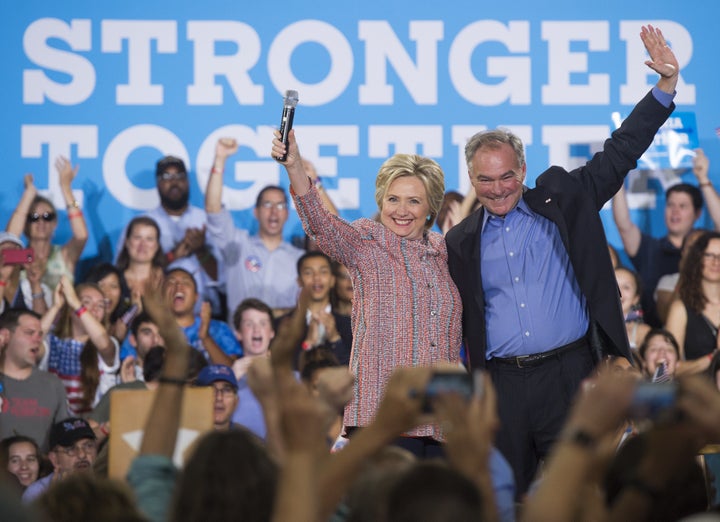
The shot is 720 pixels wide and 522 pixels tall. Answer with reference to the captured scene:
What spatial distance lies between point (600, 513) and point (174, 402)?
0.84m

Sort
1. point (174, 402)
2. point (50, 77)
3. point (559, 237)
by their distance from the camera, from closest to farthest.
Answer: point (174, 402) → point (559, 237) → point (50, 77)

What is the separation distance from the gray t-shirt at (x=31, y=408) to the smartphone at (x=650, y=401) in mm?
4576

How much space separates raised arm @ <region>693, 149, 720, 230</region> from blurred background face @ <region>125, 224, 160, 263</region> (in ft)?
10.8

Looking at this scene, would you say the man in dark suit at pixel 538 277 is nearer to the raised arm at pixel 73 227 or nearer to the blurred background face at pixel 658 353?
the blurred background face at pixel 658 353

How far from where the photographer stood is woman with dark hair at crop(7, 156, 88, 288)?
22.0 feet

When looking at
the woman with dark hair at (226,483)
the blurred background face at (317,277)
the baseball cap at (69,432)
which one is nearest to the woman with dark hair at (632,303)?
the blurred background face at (317,277)

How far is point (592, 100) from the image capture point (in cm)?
708

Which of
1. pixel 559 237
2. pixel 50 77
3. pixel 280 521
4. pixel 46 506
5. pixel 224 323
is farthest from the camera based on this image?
pixel 50 77

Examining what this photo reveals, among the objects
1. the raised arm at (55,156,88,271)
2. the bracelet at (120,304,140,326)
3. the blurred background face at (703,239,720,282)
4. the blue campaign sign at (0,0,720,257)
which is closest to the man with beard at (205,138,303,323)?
the blue campaign sign at (0,0,720,257)

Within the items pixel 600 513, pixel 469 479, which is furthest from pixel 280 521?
pixel 600 513

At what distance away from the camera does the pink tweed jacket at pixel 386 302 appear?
11.0ft

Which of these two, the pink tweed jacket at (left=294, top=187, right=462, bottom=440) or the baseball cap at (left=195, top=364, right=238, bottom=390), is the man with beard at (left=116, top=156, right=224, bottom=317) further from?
the pink tweed jacket at (left=294, top=187, right=462, bottom=440)

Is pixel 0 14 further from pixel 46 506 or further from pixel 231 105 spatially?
pixel 46 506

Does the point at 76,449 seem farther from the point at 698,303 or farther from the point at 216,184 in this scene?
the point at 698,303
